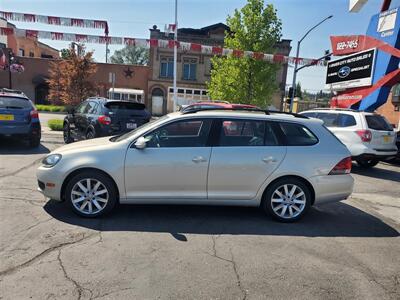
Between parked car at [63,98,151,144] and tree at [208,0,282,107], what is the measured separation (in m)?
16.4

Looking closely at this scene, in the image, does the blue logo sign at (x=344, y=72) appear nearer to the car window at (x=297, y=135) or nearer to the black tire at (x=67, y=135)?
the car window at (x=297, y=135)

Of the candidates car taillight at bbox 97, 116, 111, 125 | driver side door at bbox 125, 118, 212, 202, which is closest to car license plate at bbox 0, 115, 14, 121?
car taillight at bbox 97, 116, 111, 125

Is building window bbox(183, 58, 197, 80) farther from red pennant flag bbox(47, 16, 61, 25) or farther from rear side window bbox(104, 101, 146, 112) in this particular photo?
rear side window bbox(104, 101, 146, 112)

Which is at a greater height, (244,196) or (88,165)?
(88,165)

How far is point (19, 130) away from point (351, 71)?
12792mm

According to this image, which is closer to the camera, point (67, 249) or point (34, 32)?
point (67, 249)

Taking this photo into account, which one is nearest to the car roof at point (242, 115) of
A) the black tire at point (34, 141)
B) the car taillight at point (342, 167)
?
the car taillight at point (342, 167)

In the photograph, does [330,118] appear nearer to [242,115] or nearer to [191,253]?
[242,115]

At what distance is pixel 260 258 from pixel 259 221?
4.13 feet

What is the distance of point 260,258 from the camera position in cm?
409

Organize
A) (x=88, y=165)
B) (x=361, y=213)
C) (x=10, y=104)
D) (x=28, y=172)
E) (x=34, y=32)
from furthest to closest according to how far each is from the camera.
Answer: (x=34, y=32) → (x=10, y=104) → (x=28, y=172) → (x=361, y=213) → (x=88, y=165)

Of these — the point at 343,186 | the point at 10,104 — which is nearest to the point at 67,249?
the point at 343,186

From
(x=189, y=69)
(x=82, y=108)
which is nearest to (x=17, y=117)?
(x=82, y=108)

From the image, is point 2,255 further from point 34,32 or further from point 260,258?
point 34,32
